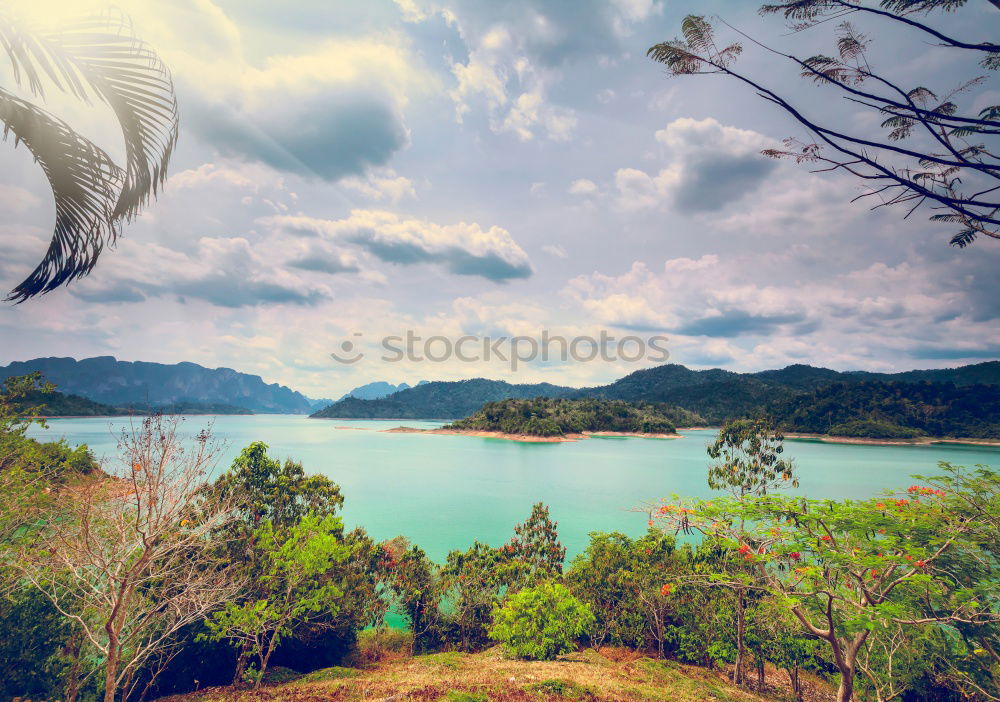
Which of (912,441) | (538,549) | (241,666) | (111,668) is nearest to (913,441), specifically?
(912,441)

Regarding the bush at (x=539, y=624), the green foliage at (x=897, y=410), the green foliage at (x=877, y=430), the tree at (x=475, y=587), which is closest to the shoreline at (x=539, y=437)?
the green foliage at (x=897, y=410)

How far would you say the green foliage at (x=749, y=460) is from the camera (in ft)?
46.6

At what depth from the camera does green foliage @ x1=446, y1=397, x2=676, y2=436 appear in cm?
10745

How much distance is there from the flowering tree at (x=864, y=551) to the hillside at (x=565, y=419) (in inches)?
3578

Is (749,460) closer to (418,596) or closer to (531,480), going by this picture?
(418,596)

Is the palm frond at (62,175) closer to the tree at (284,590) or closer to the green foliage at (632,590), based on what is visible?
the tree at (284,590)

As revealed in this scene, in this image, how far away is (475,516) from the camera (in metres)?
36.8

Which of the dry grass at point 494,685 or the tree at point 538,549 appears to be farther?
the tree at point 538,549

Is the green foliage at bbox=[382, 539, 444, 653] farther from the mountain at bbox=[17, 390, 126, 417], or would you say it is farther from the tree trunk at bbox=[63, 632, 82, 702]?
the mountain at bbox=[17, 390, 126, 417]

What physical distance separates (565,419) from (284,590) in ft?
335

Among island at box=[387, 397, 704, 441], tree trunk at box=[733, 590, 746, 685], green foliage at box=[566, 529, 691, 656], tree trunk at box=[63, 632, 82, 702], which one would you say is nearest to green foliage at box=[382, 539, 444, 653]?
green foliage at box=[566, 529, 691, 656]

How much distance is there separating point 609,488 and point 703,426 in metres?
107

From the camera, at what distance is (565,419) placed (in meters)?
112

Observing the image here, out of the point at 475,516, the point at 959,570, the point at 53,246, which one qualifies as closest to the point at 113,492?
the point at 53,246
